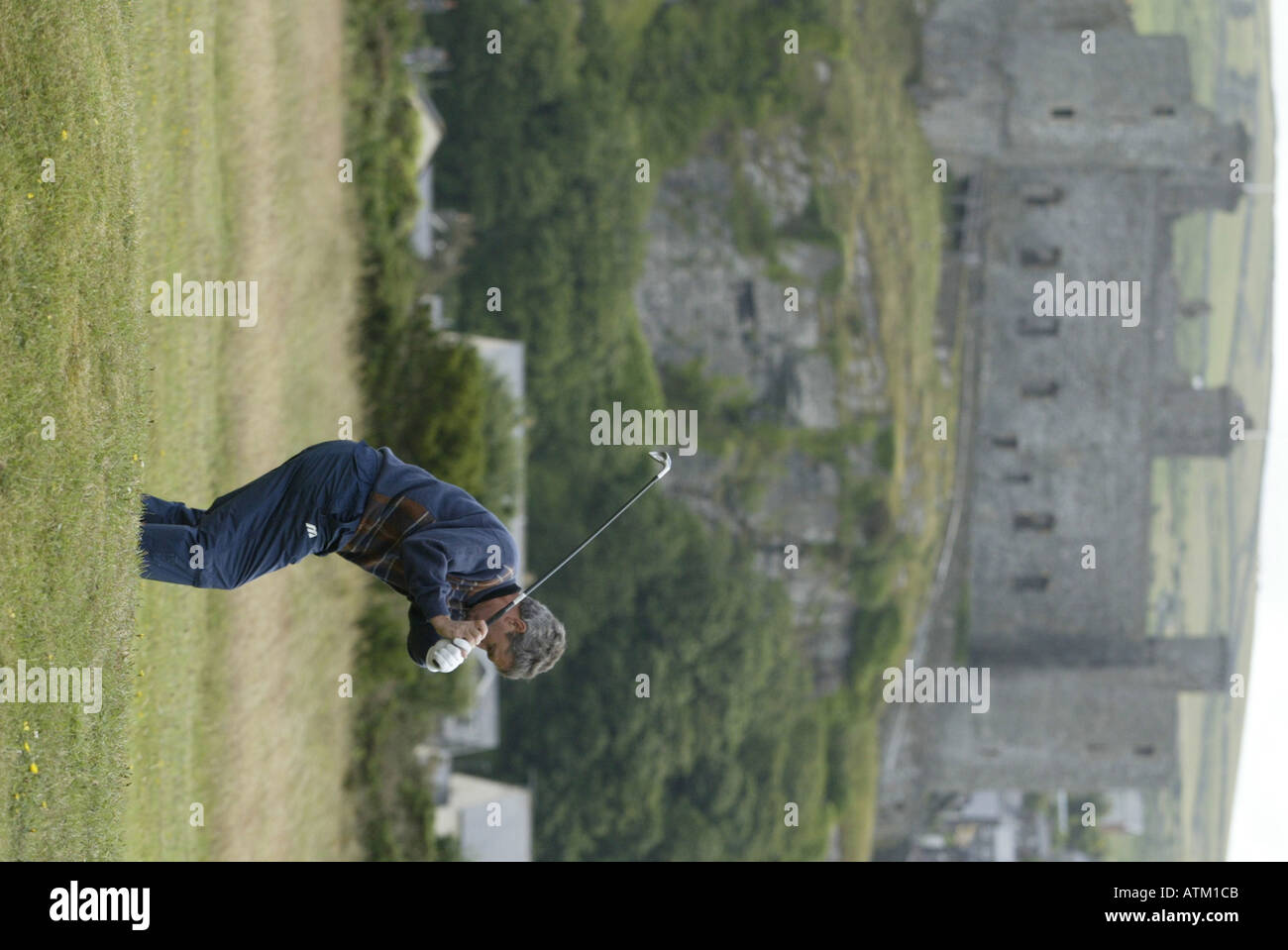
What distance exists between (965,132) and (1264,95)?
78419mm

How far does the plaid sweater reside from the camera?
9891 millimetres

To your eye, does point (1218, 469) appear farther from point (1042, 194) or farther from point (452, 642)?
point (452, 642)

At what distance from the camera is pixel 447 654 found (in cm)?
920

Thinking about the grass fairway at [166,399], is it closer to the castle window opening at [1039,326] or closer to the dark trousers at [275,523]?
the dark trousers at [275,523]

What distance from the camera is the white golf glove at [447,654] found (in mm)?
9203

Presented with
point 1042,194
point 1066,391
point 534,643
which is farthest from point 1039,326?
point 534,643

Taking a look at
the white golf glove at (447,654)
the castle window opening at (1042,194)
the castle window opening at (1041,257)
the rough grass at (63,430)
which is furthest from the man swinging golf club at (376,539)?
the castle window opening at (1042,194)

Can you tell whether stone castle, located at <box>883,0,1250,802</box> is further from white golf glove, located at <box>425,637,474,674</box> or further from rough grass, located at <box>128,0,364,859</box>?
white golf glove, located at <box>425,637,474,674</box>

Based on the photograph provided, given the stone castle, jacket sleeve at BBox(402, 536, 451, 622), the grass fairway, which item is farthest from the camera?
the stone castle

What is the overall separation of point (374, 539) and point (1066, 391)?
43409 mm

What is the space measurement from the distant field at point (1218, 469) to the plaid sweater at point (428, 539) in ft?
309

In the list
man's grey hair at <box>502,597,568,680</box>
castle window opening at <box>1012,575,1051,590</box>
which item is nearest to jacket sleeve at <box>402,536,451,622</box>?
man's grey hair at <box>502,597,568,680</box>

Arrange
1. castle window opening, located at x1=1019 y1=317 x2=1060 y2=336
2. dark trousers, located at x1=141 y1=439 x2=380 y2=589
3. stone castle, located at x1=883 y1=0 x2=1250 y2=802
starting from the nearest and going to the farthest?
dark trousers, located at x1=141 y1=439 x2=380 y2=589
stone castle, located at x1=883 y1=0 x2=1250 y2=802
castle window opening, located at x1=1019 y1=317 x2=1060 y2=336

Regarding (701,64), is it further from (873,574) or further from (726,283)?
(873,574)
